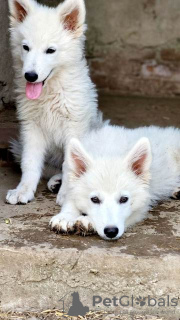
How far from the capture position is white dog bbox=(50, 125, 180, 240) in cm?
451

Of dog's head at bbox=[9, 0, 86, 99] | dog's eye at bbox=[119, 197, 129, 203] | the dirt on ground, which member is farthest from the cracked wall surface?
the dirt on ground

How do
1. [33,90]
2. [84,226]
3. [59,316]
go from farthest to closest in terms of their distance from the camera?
[33,90] < [84,226] < [59,316]

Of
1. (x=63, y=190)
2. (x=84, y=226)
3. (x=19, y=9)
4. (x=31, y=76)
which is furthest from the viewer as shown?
(x=19, y=9)

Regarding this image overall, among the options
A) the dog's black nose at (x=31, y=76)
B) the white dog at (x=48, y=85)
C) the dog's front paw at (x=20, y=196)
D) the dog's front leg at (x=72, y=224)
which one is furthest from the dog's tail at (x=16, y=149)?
the dog's front leg at (x=72, y=224)

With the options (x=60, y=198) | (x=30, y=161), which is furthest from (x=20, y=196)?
(x=30, y=161)

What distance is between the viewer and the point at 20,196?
5.34m

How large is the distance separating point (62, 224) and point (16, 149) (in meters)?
1.81

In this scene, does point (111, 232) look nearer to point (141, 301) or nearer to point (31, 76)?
point (141, 301)

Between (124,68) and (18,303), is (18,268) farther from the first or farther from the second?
(124,68)

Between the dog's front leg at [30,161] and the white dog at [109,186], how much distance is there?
0.66 metres

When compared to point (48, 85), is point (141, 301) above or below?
below

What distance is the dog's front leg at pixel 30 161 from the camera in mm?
5465

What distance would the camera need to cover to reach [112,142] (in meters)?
5.25

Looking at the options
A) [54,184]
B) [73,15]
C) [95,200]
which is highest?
[73,15]
